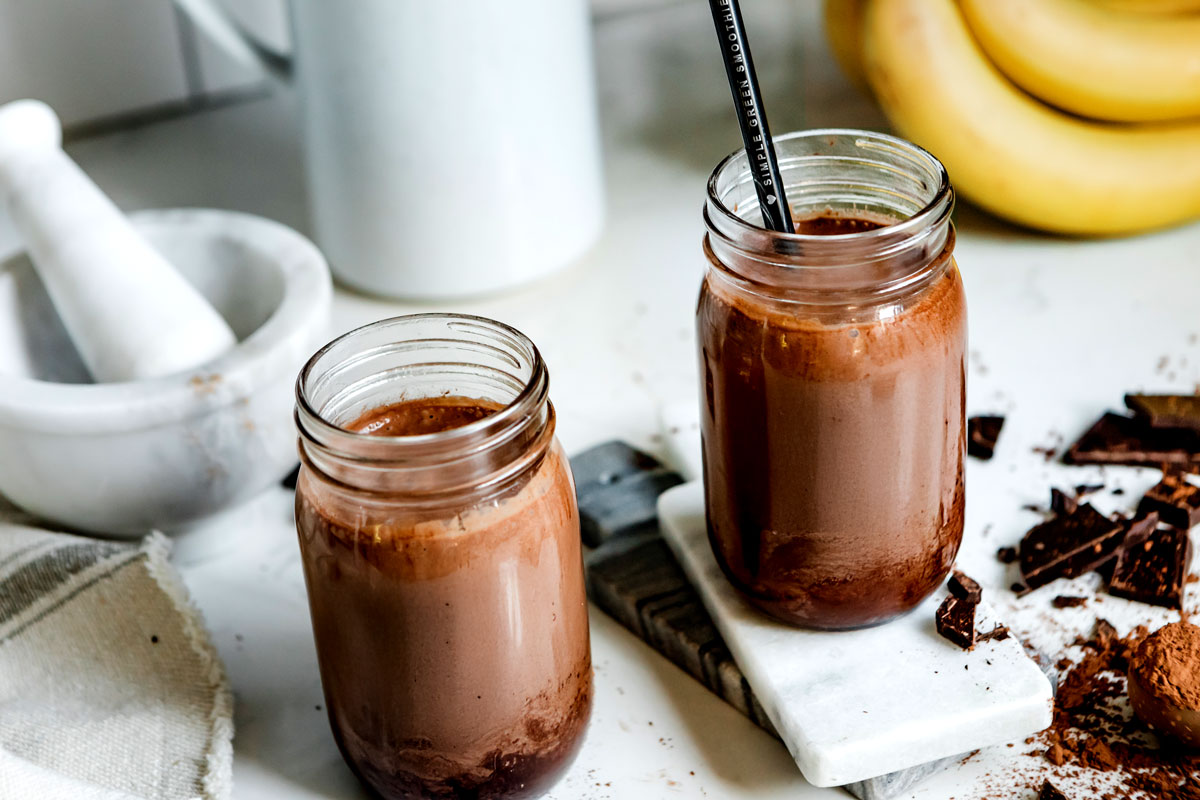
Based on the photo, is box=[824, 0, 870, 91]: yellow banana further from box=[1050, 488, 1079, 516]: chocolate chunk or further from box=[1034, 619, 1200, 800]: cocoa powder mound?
box=[1034, 619, 1200, 800]: cocoa powder mound

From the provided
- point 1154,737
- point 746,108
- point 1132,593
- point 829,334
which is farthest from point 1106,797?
point 746,108

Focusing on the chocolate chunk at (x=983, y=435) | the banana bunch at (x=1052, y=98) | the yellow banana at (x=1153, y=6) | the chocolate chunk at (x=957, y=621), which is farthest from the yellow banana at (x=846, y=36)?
the chocolate chunk at (x=957, y=621)

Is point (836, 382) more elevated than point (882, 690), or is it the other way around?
point (836, 382)

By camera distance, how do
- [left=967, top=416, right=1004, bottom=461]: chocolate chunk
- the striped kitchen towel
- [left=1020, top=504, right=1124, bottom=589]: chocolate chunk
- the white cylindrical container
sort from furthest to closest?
the white cylindrical container < [left=967, top=416, right=1004, bottom=461]: chocolate chunk < [left=1020, top=504, right=1124, bottom=589]: chocolate chunk < the striped kitchen towel

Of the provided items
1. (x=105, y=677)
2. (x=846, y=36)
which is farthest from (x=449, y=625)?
(x=846, y=36)

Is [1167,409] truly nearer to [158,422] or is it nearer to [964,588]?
[964,588]

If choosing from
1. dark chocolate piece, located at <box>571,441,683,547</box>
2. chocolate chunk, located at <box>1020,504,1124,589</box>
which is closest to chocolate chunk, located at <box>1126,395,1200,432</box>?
chocolate chunk, located at <box>1020,504,1124,589</box>
